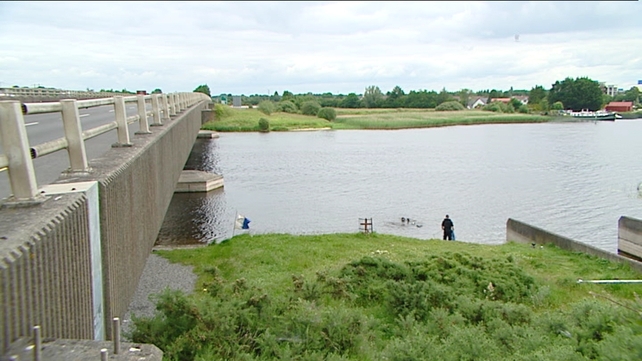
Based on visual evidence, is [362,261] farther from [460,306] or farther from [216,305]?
[216,305]

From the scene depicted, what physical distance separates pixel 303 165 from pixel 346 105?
11674cm

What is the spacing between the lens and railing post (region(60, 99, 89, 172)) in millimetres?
5262

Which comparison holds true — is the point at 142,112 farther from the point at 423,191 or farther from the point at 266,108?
the point at 266,108

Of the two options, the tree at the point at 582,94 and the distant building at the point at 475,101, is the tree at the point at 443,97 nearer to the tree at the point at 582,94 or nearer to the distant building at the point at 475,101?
the distant building at the point at 475,101

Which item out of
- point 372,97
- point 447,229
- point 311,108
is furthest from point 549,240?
point 372,97

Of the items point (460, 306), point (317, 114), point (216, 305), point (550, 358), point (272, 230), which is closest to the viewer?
point (550, 358)

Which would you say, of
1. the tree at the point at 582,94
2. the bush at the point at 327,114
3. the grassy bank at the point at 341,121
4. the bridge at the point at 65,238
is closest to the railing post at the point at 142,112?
the bridge at the point at 65,238

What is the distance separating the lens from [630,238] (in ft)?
63.0

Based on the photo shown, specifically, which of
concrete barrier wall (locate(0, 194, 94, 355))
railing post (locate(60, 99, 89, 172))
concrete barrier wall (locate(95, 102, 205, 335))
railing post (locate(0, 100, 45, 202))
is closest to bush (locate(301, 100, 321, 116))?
concrete barrier wall (locate(95, 102, 205, 335))

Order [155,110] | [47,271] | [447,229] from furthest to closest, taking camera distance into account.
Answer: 1. [447,229]
2. [155,110]
3. [47,271]

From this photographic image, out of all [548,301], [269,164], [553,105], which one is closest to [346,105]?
[553,105]

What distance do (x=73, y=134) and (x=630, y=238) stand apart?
19197 millimetres

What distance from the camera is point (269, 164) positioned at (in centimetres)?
4403

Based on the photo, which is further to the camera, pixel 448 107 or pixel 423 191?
pixel 448 107
